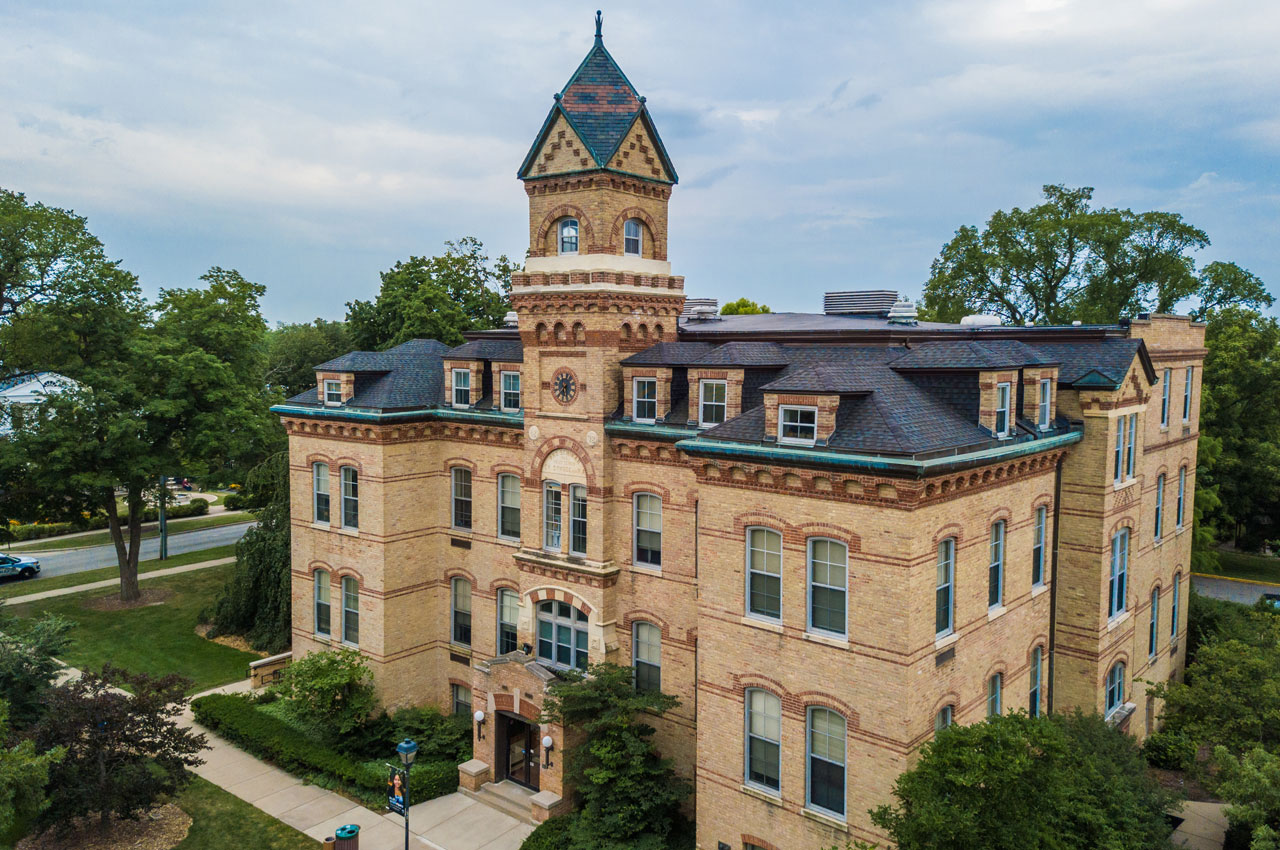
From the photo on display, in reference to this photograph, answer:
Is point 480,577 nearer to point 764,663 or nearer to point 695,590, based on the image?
point 695,590

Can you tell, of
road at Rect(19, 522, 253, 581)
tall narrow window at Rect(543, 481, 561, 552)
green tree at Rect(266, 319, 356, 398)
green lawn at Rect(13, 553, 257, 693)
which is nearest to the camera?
tall narrow window at Rect(543, 481, 561, 552)

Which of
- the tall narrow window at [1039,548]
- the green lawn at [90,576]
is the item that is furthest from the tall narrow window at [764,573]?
the green lawn at [90,576]

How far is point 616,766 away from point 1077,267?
43843mm

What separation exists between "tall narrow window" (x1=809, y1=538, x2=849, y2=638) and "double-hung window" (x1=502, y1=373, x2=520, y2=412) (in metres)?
11.4

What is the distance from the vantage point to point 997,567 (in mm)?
19266

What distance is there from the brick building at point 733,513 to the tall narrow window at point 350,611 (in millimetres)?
83

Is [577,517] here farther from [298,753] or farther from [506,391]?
[298,753]

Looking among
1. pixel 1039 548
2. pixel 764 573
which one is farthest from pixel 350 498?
pixel 1039 548

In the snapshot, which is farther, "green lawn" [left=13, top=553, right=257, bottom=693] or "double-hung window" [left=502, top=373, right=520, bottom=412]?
"green lawn" [left=13, top=553, right=257, bottom=693]

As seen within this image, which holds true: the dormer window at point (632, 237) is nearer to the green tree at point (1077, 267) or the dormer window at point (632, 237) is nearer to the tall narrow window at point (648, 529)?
the tall narrow window at point (648, 529)

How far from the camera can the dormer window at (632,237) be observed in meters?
24.2

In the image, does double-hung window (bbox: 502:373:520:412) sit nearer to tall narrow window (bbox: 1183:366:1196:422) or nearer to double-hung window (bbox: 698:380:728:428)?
double-hung window (bbox: 698:380:728:428)

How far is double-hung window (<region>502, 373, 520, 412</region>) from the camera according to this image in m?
25.9

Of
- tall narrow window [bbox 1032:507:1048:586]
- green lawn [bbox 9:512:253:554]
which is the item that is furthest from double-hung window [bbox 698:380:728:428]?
green lawn [bbox 9:512:253:554]
